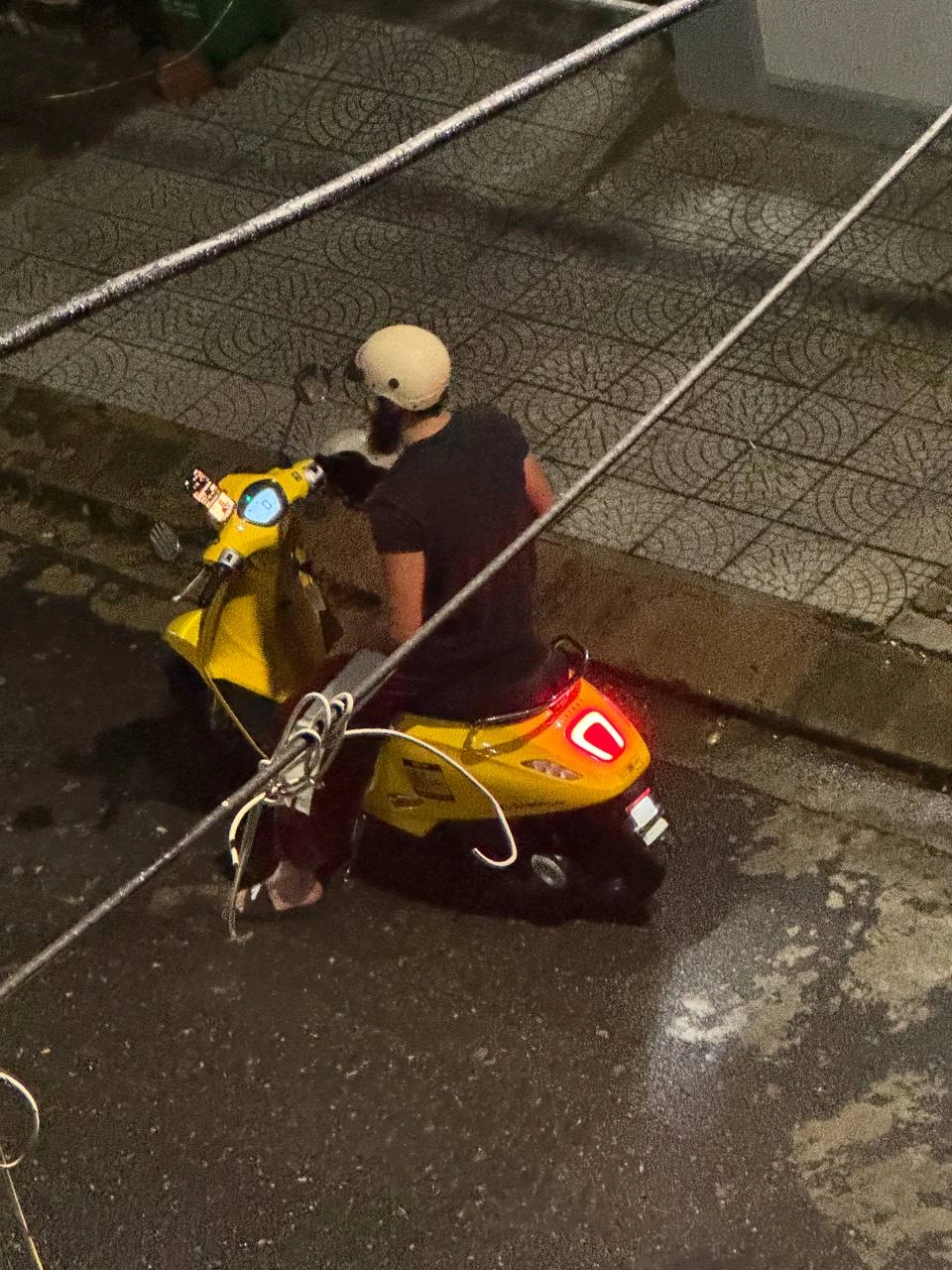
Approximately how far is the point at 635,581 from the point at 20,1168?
2.80m

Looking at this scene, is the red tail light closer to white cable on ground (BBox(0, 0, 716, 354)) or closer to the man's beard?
the man's beard

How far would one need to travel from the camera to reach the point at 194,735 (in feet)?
17.7

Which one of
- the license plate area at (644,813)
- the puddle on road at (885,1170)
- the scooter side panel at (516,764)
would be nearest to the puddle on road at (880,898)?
the puddle on road at (885,1170)

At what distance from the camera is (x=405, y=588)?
4.04 meters

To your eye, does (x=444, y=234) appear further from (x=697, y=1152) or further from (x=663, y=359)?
(x=697, y=1152)

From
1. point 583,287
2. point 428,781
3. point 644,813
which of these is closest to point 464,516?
point 428,781

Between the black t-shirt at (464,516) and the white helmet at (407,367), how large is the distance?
0.13 meters

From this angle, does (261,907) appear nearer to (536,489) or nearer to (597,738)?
(597,738)

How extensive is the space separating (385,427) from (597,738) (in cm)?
102

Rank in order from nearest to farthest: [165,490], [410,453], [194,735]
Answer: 1. [410,453]
2. [194,735]
3. [165,490]

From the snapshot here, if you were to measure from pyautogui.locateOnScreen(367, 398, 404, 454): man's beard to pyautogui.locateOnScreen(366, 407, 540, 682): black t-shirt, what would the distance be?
0.08 meters

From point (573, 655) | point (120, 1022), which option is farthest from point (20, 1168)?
point (573, 655)

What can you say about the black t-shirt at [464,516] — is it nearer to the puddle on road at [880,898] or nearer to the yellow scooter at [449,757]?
the yellow scooter at [449,757]

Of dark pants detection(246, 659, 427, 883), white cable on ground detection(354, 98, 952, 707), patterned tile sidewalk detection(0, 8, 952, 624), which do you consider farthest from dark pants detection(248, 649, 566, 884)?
patterned tile sidewalk detection(0, 8, 952, 624)
